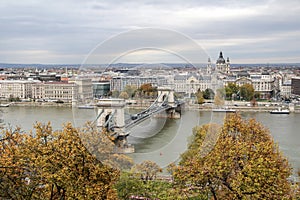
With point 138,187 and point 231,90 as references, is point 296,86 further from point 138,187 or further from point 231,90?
point 138,187

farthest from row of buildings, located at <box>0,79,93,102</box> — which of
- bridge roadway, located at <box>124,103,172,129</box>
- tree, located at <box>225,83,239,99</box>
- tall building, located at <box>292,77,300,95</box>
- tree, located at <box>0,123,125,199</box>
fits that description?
tree, located at <box>0,123,125,199</box>

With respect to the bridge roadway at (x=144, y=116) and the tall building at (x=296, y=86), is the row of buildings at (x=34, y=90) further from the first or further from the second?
the bridge roadway at (x=144, y=116)

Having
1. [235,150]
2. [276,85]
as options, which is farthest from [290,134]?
[276,85]

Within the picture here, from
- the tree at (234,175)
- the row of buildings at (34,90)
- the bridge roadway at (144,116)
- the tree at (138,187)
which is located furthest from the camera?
the row of buildings at (34,90)

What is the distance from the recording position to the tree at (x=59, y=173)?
285 cm

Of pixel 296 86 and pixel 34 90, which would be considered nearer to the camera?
pixel 34 90

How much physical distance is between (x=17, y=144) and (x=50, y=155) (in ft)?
1.49

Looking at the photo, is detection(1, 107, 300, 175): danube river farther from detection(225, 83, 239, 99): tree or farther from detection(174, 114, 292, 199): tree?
detection(225, 83, 239, 99): tree

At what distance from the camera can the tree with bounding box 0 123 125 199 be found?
2.85 m

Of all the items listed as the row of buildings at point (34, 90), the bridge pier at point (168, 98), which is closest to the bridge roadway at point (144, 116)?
the bridge pier at point (168, 98)

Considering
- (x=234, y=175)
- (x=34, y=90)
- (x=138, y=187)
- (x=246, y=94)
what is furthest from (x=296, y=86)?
(x=234, y=175)

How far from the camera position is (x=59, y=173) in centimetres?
288

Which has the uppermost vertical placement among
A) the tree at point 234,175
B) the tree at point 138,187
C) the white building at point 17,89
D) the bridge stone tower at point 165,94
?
the bridge stone tower at point 165,94

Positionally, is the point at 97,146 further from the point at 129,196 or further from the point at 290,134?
the point at 290,134
